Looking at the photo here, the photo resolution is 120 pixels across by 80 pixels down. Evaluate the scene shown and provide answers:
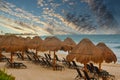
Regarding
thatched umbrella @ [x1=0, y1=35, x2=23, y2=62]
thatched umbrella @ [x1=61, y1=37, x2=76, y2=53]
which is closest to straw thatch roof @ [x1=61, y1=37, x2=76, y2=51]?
thatched umbrella @ [x1=61, y1=37, x2=76, y2=53]

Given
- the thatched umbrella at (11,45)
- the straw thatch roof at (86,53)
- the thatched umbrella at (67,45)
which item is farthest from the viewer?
the thatched umbrella at (67,45)

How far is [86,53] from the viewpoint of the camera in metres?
10.5

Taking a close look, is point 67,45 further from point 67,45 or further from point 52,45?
point 52,45

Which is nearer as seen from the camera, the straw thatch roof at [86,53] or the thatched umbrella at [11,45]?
the straw thatch roof at [86,53]

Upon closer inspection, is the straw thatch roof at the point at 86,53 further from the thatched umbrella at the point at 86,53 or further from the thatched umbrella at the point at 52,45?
the thatched umbrella at the point at 52,45

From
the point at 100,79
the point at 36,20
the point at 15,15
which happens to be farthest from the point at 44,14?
the point at 100,79

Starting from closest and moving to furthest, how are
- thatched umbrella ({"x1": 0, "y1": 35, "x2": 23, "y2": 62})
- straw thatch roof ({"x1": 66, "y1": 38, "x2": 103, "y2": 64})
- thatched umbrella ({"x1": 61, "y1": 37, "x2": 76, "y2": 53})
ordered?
straw thatch roof ({"x1": 66, "y1": 38, "x2": 103, "y2": 64}), thatched umbrella ({"x1": 0, "y1": 35, "x2": 23, "y2": 62}), thatched umbrella ({"x1": 61, "y1": 37, "x2": 76, "y2": 53})

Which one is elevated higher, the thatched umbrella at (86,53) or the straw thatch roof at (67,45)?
the straw thatch roof at (67,45)

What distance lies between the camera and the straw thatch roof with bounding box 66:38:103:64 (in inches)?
411

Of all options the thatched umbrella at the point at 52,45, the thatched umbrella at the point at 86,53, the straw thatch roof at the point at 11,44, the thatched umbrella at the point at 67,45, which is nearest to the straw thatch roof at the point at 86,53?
the thatched umbrella at the point at 86,53

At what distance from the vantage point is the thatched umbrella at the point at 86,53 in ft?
34.2

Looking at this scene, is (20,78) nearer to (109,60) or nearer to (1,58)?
(109,60)

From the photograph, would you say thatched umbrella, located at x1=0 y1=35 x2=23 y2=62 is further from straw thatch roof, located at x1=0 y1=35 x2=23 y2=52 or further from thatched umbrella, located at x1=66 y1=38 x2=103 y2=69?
thatched umbrella, located at x1=66 y1=38 x2=103 y2=69

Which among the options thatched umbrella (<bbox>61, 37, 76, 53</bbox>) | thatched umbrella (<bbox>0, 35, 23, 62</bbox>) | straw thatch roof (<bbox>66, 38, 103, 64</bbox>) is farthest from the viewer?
thatched umbrella (<bbox>61, 37, 76, 53</bbox>)
